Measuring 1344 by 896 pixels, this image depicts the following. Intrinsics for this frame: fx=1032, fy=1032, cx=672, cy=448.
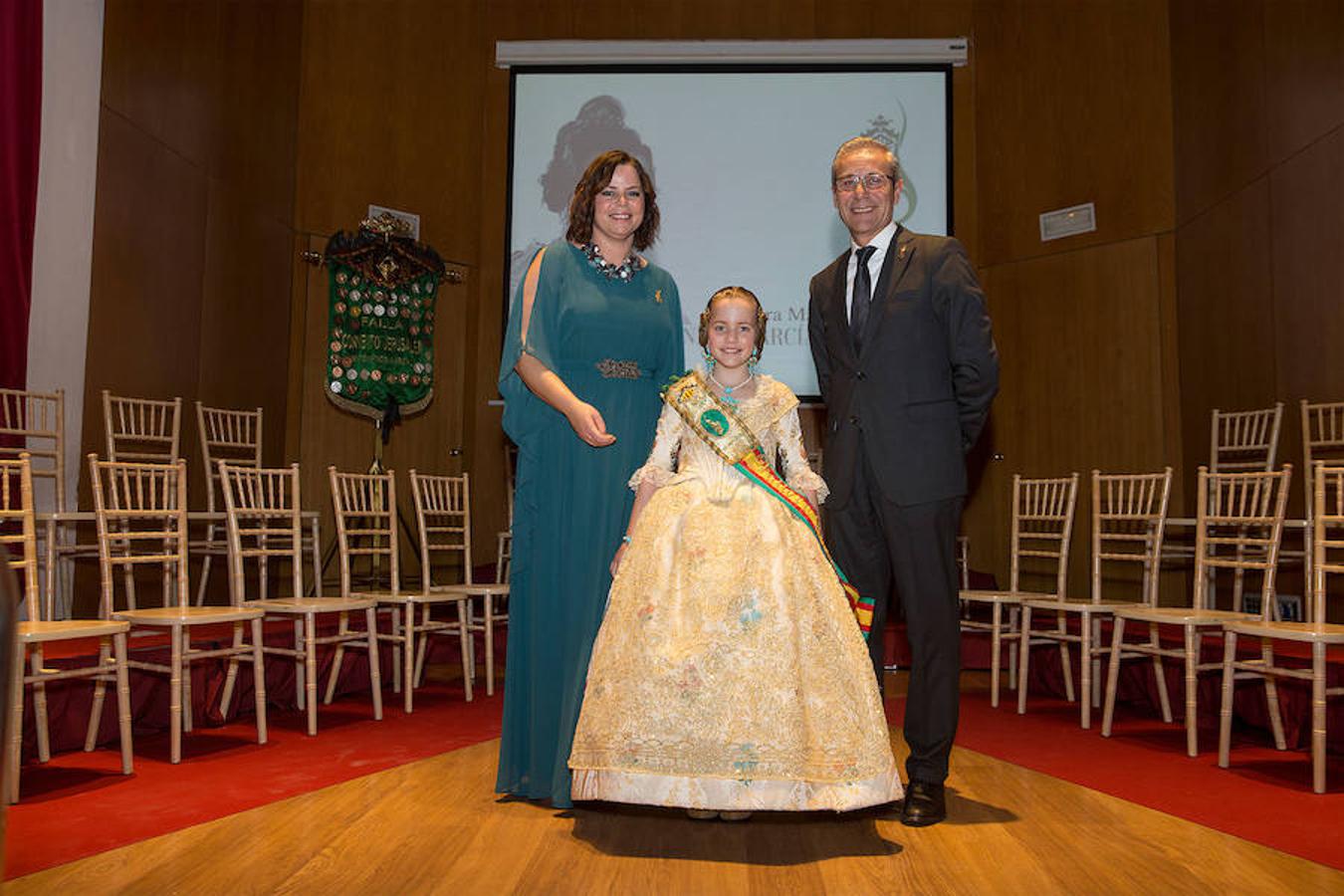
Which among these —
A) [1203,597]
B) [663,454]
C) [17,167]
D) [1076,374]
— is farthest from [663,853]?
[1076,374]

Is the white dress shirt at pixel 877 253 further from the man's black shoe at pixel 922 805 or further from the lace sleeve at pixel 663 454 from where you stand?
the man's black shoe at pixel 922 805

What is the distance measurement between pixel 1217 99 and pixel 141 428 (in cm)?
626

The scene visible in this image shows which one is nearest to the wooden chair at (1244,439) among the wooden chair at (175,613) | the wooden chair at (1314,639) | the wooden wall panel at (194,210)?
the wooden chair at (1314,639)

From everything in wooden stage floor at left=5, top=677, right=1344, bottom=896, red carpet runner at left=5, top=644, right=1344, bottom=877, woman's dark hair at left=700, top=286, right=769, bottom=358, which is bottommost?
red carpet runner at left=5, top=644, right=1344, bottom=877

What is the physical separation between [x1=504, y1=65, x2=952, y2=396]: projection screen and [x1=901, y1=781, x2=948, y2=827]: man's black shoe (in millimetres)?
4751

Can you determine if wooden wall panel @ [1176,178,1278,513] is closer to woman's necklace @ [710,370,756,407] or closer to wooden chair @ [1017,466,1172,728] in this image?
wooden chair @ [1017,466,1172,728]

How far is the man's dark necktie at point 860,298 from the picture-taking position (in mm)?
2680

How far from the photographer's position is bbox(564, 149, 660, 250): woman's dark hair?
8.66ft

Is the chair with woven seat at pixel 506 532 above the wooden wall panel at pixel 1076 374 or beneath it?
beneath

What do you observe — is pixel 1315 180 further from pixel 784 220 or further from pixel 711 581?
pixel 711 581

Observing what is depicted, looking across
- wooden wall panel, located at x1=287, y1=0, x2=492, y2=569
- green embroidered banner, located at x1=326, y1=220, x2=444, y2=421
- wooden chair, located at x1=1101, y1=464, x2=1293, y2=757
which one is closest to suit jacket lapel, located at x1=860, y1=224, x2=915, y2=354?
wooden chair, located at x1=1101, y1=464, x2=1293, y2=757

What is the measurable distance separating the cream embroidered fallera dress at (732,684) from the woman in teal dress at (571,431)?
30cm

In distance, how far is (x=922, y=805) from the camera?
250 centimetres

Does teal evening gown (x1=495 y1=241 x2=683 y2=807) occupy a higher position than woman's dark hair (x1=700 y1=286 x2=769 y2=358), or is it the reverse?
woman's dark hair (x1=700 y1=286 x2=769 y2=358)
